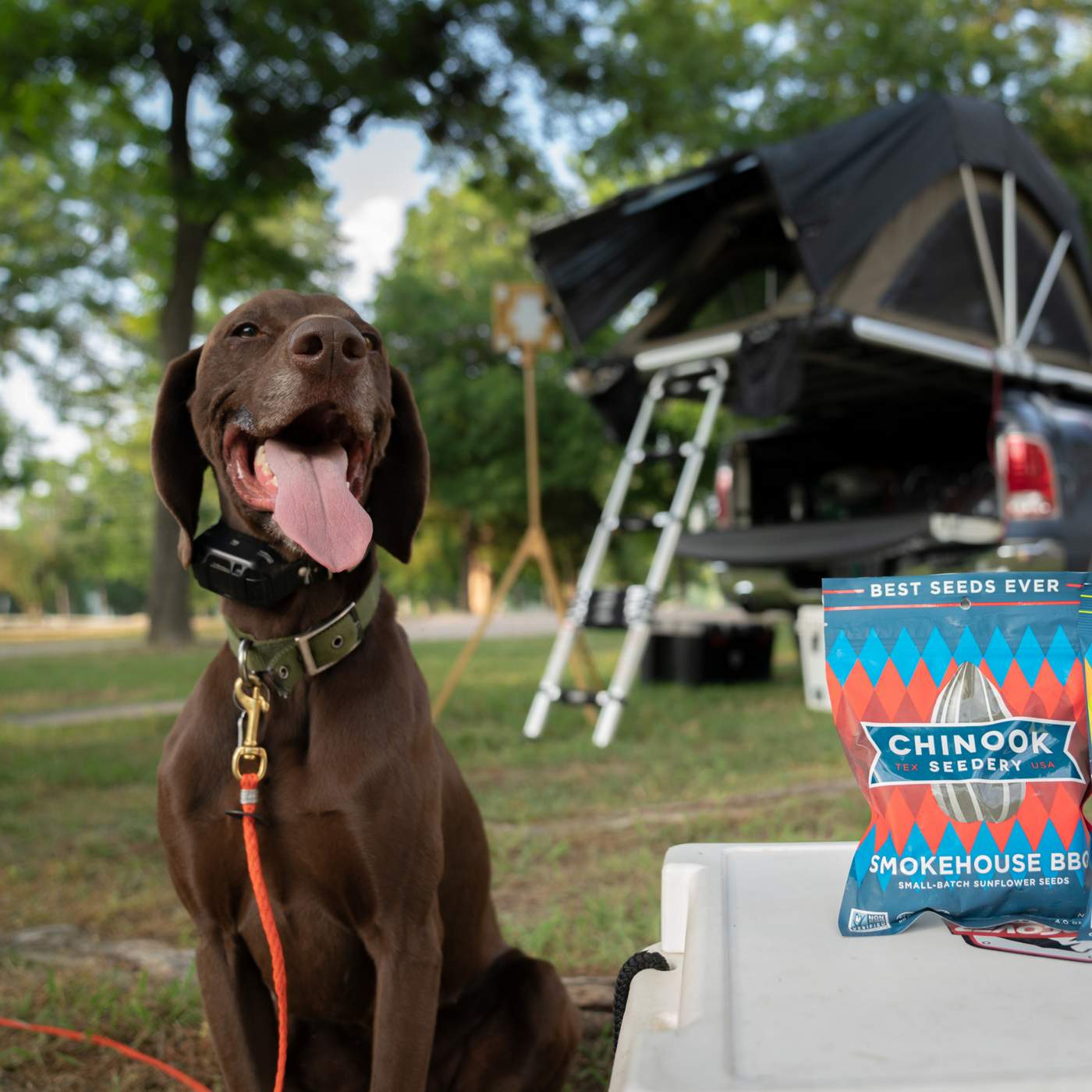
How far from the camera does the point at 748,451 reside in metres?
7.64

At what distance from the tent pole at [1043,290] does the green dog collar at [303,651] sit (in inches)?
222

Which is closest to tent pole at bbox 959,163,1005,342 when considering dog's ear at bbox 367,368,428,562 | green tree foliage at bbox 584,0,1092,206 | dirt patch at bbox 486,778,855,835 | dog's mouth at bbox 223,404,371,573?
dirt patch at bbox 486,778,855,835

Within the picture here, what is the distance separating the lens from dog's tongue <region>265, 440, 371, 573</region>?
159 centimetres

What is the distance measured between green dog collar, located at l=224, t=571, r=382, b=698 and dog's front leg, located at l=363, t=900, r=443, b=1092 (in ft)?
1.31

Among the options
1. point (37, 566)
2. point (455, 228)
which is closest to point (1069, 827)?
point (455, 228)

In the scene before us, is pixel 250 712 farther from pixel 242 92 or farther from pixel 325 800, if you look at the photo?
pixel 242 92

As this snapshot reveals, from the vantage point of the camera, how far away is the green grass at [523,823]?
2.43 metres

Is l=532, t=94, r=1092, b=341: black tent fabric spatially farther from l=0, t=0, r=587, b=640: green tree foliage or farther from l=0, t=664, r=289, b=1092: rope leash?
l=0, t=0, r=587, b=640: green tree foliage

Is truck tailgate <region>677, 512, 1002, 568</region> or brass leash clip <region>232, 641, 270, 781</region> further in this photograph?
truck tailgate <region>677, 512, 1002, 568</region>

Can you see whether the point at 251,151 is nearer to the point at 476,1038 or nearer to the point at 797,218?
the point at 797,218

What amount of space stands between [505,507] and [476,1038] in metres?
23.5

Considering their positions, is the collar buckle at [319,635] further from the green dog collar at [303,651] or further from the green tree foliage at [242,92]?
the green tree foliage at [242,92]

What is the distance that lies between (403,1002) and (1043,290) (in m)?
6.54

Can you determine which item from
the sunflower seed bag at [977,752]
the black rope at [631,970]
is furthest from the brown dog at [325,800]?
the sunflower seed bag at [977,752]
